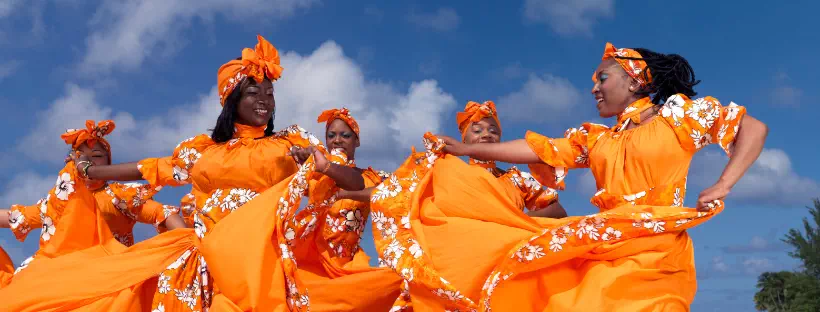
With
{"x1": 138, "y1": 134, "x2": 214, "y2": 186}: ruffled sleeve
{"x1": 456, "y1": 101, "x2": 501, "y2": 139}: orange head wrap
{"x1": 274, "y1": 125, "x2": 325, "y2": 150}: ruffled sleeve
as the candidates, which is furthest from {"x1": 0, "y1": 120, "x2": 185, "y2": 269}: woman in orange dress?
{"x1": 456, "y1": 101, "x2": 501, "y2": 139}: orange head wrap

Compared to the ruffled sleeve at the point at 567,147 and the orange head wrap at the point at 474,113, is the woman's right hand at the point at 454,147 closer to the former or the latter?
the ruffled sleeve at the point at 567,147

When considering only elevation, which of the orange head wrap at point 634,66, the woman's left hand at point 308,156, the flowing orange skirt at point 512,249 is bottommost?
the flowing orange skirt at point 512,249

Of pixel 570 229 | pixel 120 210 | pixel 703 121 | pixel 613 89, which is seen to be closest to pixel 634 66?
pixel 613 89

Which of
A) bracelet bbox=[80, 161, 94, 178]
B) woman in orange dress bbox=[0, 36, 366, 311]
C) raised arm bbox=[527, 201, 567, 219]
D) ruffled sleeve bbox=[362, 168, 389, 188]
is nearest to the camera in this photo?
woman in orange dress bbox=[0, 36, 366, 311]

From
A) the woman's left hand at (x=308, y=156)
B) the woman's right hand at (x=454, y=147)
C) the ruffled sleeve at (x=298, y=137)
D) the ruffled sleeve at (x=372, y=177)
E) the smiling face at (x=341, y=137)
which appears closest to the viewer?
the woman's right hand at (x=454, y=147)

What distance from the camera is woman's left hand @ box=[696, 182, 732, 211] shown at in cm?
445

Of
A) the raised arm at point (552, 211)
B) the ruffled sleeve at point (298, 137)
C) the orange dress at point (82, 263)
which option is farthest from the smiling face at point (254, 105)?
the raised arm at point (552, 211)

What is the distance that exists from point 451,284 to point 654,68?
1.88 meters

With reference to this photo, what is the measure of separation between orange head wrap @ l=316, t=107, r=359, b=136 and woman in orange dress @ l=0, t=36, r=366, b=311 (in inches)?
70.3

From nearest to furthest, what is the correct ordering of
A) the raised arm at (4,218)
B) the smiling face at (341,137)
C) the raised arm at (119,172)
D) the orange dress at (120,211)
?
1. the raised arm at (119,172)
2. the smiling face at (341,137)
3. the orange dress at (120,211)
4. the raised arm at (4,218)

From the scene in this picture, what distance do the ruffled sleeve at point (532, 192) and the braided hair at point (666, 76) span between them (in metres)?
1.95

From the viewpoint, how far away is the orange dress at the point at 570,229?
4465mm

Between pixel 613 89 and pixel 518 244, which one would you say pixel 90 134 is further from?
pixel 613 89

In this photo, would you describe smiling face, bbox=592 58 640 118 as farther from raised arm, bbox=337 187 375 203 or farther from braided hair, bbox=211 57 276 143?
braided hair, bbox=211 57 276 143
